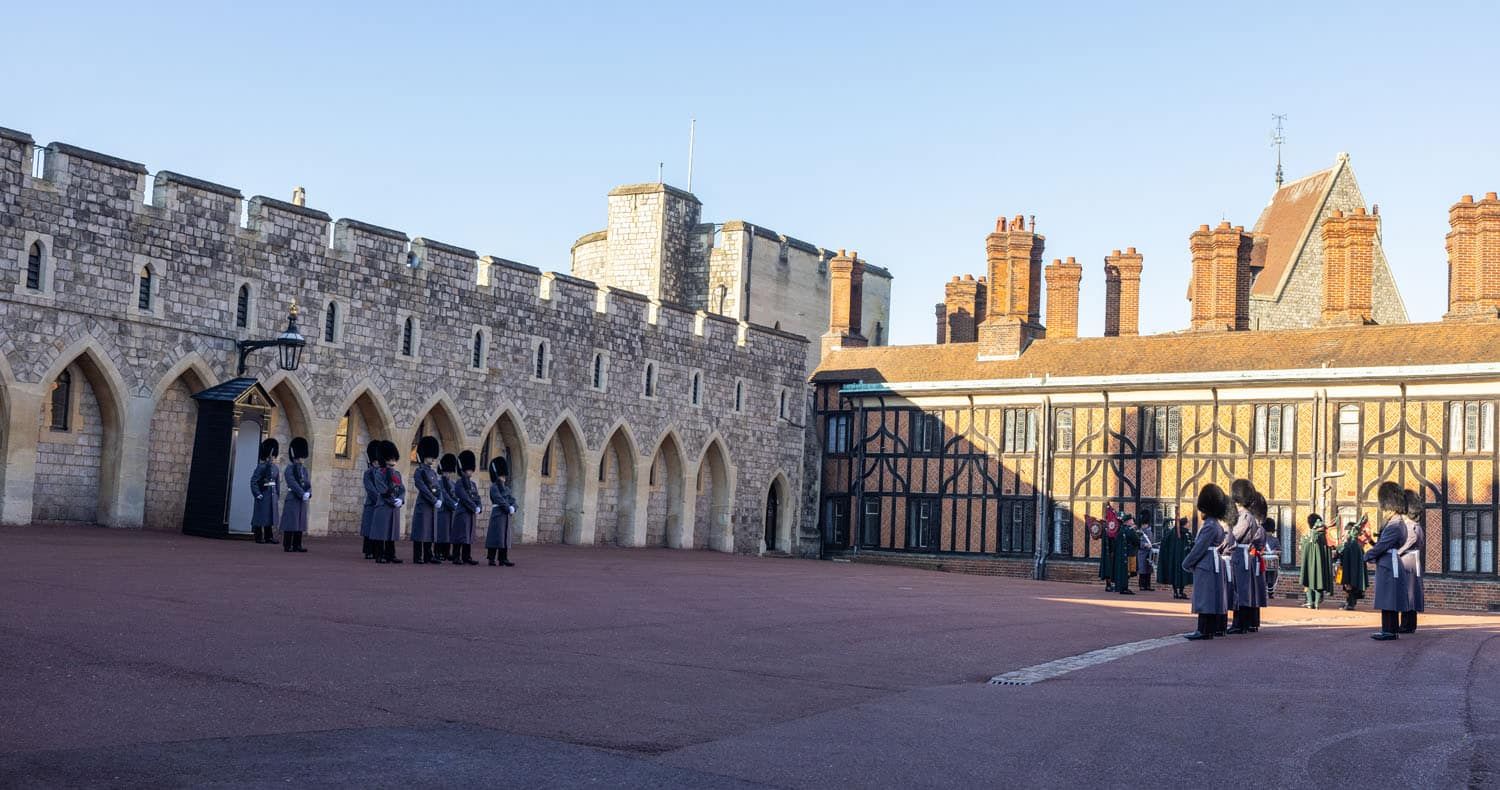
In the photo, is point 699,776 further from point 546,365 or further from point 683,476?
point 683,476

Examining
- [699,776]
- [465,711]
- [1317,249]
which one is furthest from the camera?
[1317,249]

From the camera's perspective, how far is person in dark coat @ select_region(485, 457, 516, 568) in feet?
59.1

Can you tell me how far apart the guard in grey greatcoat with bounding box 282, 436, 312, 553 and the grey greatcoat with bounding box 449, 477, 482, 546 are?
5.91 ft

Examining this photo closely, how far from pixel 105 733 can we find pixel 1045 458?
1024 inches

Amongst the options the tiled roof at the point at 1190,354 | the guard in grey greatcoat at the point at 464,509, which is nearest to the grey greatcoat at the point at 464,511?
the guard in grey greatcoat at the point at 464,509

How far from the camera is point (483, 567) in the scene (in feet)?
58.5

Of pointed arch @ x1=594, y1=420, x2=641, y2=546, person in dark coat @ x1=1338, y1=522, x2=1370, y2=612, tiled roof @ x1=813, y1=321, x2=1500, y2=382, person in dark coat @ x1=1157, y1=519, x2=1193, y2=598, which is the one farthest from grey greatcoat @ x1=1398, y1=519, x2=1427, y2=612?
pointed arch @ x1=594, y1=420, x2=641, y2=546

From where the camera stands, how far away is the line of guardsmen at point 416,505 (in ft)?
55.8

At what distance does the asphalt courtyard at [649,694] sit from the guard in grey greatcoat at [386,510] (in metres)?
2.96

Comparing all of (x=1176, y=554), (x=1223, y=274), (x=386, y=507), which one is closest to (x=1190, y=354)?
(x=1223, y=274)

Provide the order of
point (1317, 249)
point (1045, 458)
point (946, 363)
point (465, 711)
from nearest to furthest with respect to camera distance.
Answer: point (465, 711) < point (1045, 458) < point (946, 363) < point (1317, 249)

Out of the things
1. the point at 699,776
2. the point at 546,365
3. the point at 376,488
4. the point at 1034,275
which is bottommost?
the point at 699,776

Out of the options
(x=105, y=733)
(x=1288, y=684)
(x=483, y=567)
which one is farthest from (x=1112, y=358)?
(x=105, y=733)

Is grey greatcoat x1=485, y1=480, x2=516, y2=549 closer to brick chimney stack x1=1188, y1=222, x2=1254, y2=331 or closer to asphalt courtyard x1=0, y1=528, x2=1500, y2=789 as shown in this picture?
asphalt courtyard x1=0, y1=528, x2=1500, y2=789
